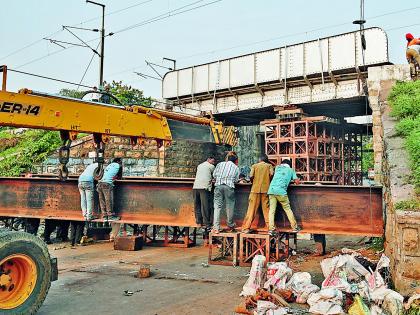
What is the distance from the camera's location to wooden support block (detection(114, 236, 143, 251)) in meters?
10.3

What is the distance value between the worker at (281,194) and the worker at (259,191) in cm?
20

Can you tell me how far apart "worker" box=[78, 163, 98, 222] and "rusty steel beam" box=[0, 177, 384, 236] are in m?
0.62

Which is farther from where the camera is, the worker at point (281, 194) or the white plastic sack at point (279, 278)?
the worker at point (281, 194)

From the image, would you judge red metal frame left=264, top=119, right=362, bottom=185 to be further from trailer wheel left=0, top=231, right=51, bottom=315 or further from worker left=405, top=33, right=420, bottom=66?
trailer wheel left=0, top=231, right=51, bottom=315

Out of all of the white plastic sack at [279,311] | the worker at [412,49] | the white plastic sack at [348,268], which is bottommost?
the white plastic sack at [279,311]

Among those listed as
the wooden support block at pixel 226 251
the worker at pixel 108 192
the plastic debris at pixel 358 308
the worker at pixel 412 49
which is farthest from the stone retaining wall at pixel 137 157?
the plastic debris at pixel 358 308

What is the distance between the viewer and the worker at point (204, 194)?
9070mm

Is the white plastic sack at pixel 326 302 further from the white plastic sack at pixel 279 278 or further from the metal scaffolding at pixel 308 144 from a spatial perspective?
the metal scaffolding at pixel 308 144

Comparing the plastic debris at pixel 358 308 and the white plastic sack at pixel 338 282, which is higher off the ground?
the white plastic sack at pixel 338 282

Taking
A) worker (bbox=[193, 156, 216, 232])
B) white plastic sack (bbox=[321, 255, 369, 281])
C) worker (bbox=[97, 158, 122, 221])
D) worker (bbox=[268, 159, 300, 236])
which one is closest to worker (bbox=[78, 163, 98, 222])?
worker (bbox=[97, 158, 122, 221])

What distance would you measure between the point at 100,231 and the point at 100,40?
16.5 m

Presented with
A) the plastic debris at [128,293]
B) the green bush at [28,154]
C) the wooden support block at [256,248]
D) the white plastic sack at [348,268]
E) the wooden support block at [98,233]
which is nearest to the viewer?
the white plastic sack at [348,268]

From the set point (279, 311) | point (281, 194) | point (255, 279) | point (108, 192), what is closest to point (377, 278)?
point (279, 311)

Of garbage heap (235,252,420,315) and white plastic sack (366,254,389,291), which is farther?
white plastic sack (366,254,389,291)
